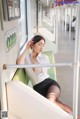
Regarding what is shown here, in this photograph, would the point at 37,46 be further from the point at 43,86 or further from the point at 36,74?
the point at 43,86

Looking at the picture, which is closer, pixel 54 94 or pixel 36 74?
pixel 54 94

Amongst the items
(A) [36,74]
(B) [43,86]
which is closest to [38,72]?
(A) [36,74]

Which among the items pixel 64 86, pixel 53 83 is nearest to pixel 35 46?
pixel 53 83

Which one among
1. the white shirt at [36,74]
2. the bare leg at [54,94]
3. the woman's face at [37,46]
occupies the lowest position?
the bare leg at [54,94]

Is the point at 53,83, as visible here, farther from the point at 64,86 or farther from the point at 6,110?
the point at 64,86

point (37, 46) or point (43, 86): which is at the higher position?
point (37, 46)

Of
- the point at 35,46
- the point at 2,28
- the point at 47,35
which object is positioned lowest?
the point at 47,35

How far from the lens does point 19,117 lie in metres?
1.79

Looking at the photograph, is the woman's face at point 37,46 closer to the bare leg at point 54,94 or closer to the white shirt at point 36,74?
the white shirt at point 36,74

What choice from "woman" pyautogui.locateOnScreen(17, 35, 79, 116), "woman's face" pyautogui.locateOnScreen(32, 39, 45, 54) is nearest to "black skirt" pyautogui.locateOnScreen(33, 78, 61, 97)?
"woman" pyautogui.locateOnScreen(17, 35, 79, 116)

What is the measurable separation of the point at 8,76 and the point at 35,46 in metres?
0.65

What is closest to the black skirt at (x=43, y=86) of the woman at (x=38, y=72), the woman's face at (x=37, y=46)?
the woman at (x=38, y=72)

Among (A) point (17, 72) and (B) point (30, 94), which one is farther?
(A) point (17, 72)

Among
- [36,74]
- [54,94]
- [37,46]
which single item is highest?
[37,46]
